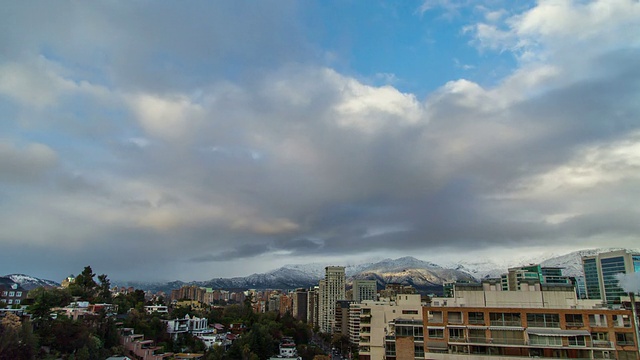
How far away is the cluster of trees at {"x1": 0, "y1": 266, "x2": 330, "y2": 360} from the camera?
49.4 m

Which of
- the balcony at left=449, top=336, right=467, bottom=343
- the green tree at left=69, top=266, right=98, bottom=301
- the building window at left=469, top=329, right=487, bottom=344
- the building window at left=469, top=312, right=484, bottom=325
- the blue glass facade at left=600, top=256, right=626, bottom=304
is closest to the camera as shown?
the building window at left=469, top=329, right=487, bottom=344

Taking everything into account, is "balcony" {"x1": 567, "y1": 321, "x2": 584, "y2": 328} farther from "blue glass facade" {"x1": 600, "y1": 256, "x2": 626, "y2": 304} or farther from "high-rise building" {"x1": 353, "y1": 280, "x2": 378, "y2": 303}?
"high-rise building" {"x1": 353, "y1": 280, "x2": 378, "y2": 303}

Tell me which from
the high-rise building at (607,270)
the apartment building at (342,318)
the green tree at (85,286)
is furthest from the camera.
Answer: the apartment building at (342,318)

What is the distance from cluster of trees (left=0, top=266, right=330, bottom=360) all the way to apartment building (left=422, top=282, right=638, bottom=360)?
44.3 metres

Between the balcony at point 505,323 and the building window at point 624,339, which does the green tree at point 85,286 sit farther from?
the building window at point 624,339

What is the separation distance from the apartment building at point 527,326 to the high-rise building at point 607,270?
401 feet

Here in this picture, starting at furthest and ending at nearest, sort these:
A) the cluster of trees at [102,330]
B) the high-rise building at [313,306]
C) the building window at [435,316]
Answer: the high-rise building at [313,306]
the cluster of trees at [102,330]
the building window at [435,316]

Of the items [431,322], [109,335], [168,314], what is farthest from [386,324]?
[168,314]

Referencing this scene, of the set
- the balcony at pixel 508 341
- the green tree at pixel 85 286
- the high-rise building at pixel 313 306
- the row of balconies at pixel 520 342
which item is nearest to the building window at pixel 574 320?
the row of balconies at pixel 520 342

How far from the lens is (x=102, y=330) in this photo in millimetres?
63188

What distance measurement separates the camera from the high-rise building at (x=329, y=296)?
153875 mm

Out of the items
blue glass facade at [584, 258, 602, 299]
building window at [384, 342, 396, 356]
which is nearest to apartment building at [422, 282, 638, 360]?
building window at [384, 342, 396, 356]

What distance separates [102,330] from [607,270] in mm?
144819

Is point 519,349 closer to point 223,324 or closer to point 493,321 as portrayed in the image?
point 493,321
